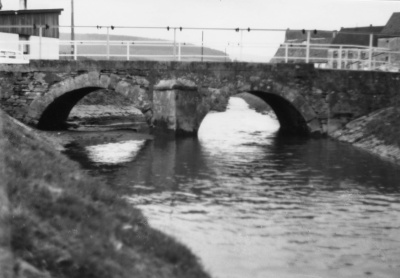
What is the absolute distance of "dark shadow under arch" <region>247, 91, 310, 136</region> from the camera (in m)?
25.9

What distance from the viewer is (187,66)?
24.0 metres

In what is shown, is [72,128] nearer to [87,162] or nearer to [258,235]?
[87,162]

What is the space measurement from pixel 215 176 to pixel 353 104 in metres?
12.1

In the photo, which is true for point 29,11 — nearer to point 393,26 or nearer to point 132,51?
point 393,26

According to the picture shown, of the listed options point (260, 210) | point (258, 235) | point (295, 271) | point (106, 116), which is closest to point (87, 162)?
point (260, 210)

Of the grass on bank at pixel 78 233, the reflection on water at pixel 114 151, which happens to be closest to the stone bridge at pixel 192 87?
the reflection on water at pixel 114 151

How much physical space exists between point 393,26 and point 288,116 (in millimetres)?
35440

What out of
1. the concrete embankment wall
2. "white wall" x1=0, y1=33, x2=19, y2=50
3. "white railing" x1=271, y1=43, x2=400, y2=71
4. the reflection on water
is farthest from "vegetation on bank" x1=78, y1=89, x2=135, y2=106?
the concrete embankment wall

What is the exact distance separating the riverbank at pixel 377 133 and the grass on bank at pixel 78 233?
1328 cm

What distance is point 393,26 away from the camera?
57906 millimetres

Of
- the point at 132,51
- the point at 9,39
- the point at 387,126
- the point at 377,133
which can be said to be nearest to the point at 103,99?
the point at 9,39

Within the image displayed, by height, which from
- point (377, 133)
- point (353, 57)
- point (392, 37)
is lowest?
point (377, 133)

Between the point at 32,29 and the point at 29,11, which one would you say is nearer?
the point at 32,29

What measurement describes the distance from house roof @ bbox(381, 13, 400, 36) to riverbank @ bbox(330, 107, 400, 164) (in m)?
33.6
